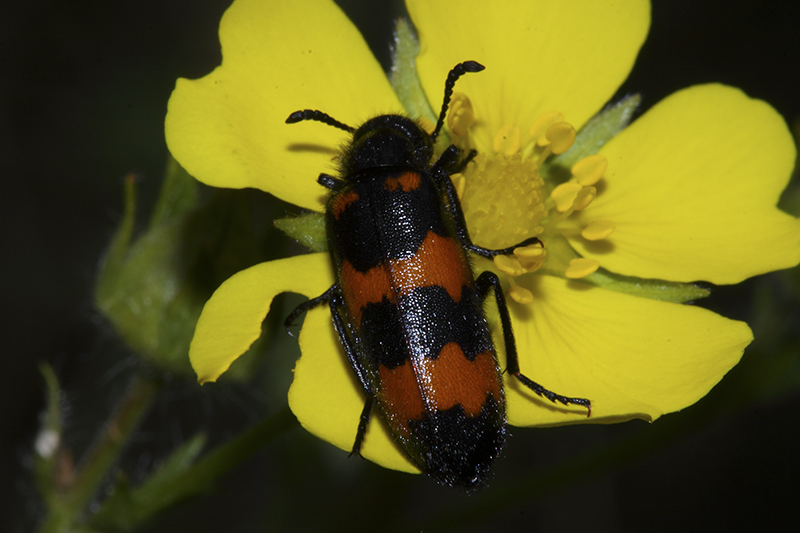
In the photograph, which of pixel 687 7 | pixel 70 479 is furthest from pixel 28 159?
pixel 687 7

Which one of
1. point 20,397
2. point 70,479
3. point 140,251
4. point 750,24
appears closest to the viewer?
point 140,251

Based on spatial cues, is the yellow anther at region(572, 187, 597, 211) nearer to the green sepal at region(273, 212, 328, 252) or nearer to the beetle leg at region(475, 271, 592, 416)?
the beetle leg at region(475, 271, 592, 416)

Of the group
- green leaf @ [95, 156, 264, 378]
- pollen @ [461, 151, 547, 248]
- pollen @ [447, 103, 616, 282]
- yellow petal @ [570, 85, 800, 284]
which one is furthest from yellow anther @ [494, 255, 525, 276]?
green leaf @ [95, 156, 264, 378]

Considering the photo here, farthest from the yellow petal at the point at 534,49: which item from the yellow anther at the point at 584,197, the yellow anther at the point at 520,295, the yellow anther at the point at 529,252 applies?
the yellow anther at the point at 520,295

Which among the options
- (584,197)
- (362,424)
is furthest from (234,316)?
(584,197)

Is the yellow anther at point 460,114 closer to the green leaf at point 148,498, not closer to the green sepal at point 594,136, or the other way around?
the green sepal at point 594,136

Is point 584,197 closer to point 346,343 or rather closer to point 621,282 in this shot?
point 621,282

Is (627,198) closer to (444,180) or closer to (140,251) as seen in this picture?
(444,180)
